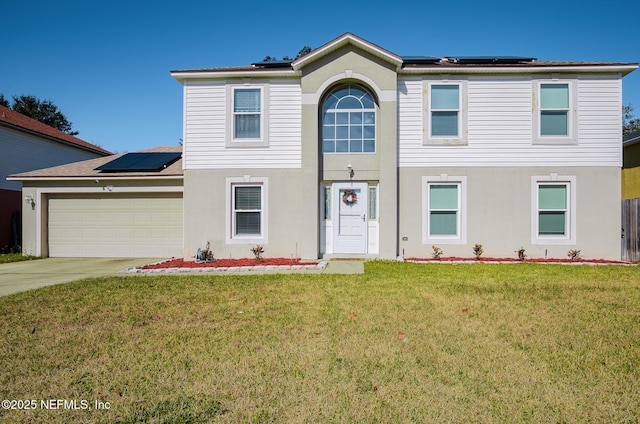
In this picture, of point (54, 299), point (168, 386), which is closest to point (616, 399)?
point (168, 386)

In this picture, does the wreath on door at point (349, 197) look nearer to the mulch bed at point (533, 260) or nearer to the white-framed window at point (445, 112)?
the mulch bed at point (533, 260)

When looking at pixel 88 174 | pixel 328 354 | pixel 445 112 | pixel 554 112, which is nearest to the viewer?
pixel 328 354

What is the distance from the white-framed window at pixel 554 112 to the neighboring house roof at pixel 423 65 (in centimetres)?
44

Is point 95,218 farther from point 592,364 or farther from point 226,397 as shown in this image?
point 592,364

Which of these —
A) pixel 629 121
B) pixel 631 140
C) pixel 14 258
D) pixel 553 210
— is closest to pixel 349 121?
pixel 553 210

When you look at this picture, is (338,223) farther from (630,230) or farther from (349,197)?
(630,230)

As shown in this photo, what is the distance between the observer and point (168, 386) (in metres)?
3.35

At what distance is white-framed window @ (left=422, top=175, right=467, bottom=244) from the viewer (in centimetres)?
1138

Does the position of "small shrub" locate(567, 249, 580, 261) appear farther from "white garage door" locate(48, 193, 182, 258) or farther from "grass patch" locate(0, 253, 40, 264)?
"grass patch" locate(0, 253, 40, 264)

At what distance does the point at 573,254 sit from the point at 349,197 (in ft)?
21.6

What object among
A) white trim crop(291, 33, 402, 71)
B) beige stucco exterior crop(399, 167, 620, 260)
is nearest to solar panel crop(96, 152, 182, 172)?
white trim crop(291, 33, 402, 71)

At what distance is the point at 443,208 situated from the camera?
37.5ft

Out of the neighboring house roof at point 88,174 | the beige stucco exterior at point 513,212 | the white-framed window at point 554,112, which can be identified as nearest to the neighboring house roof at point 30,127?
the neighboring house roof at point 88,174

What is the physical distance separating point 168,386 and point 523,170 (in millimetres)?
11141
